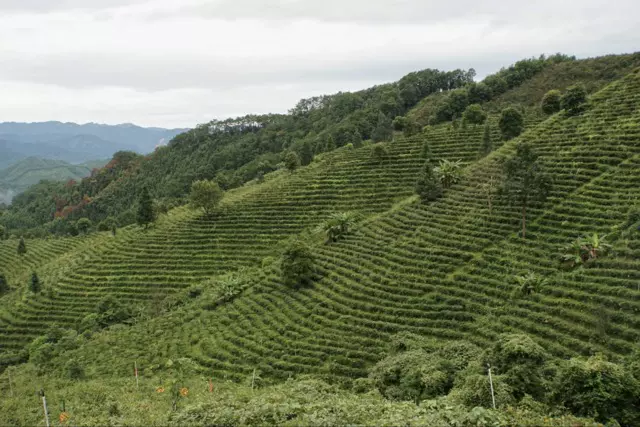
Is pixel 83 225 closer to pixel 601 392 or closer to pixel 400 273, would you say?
pixel 400 273

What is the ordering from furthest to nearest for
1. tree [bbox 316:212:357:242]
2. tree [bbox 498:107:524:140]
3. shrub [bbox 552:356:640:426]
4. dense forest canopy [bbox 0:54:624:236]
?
dense forest canopy [bbox 0:54:624:236] → tree [bbox 498:107:524:140] → tree [bbox 316:212:357:242] → shrub [bbox 552:356:640:426]

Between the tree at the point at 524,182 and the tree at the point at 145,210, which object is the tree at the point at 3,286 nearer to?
the tree at the point at 145,210

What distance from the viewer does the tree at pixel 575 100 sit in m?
35.4

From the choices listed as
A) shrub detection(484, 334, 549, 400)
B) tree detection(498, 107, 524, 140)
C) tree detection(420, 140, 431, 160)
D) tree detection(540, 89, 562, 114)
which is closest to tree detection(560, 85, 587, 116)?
tree detection(498, 107, 524, 140)

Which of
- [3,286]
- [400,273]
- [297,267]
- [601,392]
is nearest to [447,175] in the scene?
[400,273]

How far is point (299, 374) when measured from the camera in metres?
18.8

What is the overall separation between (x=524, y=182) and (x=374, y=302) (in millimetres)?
10303

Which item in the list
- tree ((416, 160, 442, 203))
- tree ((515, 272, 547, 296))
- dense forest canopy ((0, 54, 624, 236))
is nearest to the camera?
tree ((515, 272, 547, 296))

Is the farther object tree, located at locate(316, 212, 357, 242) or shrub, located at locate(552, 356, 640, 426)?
tree, located at locate(316, 212, 357, 242)

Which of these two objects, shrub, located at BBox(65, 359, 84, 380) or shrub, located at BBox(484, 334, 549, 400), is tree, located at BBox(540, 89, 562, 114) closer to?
shrub, located at BBox(484, 334, 549, 400)

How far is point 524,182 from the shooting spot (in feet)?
77.8

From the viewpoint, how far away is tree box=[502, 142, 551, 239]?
23.7 meters

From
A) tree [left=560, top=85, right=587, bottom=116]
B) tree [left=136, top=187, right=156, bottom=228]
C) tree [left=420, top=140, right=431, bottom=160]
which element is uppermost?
tree [left=560, top=85, right=587, bottom=116]

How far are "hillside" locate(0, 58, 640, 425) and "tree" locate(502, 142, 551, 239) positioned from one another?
64 cm
